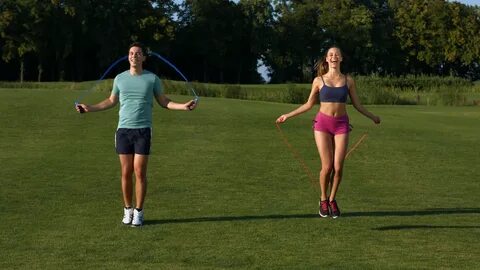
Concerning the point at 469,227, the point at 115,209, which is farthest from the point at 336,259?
the point at 115,209

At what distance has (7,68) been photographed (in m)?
81.9

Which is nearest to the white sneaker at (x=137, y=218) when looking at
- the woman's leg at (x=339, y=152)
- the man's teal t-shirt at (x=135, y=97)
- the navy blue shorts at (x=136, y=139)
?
the navy blue shorts at (x=136, y=139)

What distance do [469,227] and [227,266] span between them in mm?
3565

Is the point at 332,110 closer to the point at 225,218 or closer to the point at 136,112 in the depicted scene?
the point at 225,218

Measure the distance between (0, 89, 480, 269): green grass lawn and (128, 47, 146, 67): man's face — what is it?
188 centimetres

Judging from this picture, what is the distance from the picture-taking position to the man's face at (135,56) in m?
8.35

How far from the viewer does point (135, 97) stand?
27.5 feet

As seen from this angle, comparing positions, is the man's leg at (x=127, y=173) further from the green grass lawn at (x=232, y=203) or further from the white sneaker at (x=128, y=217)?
the green grass lawn at (x=232, y=203)

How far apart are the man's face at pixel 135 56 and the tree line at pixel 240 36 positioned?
6972 cm

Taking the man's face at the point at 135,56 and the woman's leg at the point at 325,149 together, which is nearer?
the man's face at the point at 135,56

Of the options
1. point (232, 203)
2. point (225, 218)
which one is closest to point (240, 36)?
point (232, 203)

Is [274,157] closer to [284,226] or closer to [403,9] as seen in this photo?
[284,226]

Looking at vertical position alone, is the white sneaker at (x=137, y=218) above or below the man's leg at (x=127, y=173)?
below

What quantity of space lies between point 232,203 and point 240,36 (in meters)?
83.5
